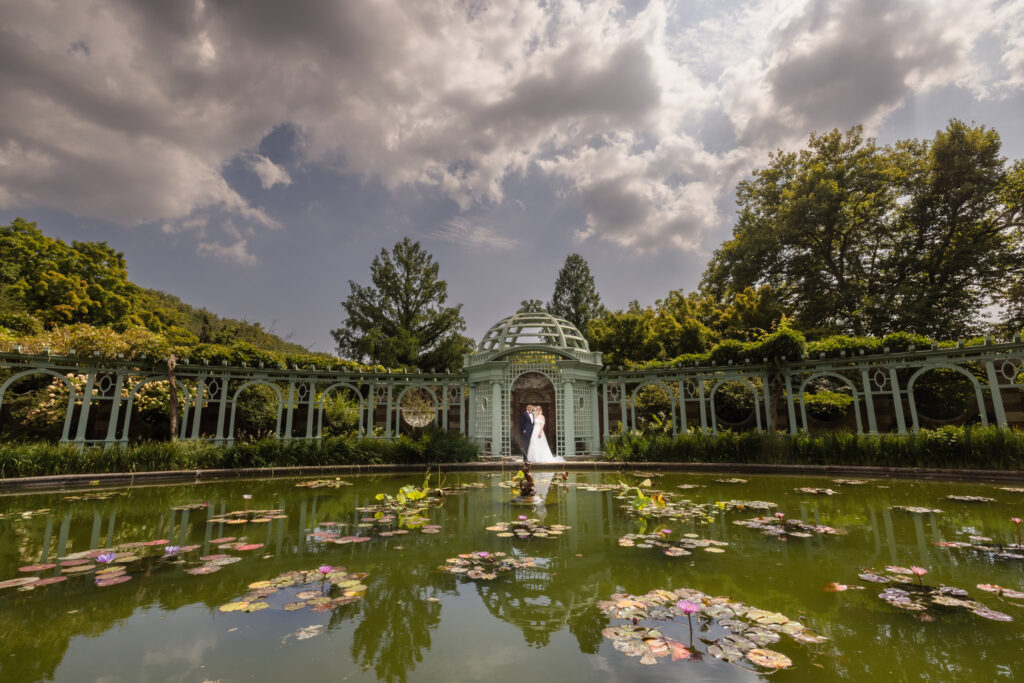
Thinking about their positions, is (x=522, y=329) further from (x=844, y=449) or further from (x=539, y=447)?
(x=844, y=449)

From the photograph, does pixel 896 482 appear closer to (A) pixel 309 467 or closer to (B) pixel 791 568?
(B) pixel 791 568

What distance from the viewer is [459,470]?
433 inches

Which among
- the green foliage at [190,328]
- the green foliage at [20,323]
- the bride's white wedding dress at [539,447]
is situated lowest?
the bride's white wedding dress at [539,447]

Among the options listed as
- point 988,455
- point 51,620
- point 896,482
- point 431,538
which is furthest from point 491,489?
point 988,455

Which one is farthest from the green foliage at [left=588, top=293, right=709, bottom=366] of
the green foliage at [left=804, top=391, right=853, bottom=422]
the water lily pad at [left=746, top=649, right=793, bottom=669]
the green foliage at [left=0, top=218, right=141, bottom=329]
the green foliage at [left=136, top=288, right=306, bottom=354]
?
the green foliage at [left=0, top=218, right=141, bottom=329]

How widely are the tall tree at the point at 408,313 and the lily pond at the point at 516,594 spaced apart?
1742 centimetres

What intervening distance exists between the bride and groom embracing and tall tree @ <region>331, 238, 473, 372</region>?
8694mm

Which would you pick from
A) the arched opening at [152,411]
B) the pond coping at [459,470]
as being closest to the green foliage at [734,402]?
the pond coping at [459,470]

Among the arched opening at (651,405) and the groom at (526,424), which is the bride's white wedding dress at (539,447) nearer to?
the groom at (526,424)

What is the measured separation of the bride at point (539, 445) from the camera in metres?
13.5

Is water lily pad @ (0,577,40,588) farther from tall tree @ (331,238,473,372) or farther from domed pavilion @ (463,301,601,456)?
tall tree @ (331,238,473,372)

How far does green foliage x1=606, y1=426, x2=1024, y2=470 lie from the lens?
27.3 ft

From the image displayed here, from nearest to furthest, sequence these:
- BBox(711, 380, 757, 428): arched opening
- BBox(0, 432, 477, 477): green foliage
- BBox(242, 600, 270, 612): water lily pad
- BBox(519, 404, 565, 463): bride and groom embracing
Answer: BBox(242, 600, 270, 612): water lily pad < BBox(0, 432, 477, 477): green foliage < BBox(519, 404, 565, 463): bride and groom embracing < BBox(711, 380, 757, 428): arched opening

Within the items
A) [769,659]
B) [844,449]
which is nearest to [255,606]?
[769,659]
